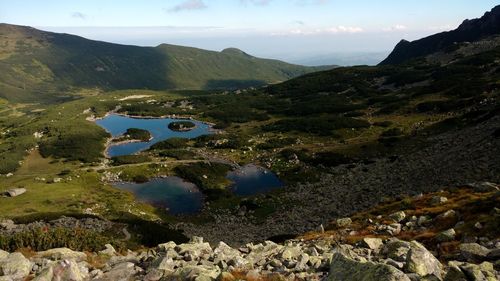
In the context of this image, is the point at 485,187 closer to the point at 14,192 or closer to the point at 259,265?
the point at 259,265

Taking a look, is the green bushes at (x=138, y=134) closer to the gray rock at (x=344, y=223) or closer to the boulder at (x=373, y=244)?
the gray rock at (x=344, y=223)

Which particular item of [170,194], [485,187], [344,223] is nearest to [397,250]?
[344,223]

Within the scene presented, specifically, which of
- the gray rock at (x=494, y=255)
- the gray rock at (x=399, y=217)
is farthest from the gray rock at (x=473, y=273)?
the gray rock at (x=399, y=217)

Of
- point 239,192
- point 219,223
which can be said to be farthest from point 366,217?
point 239,192

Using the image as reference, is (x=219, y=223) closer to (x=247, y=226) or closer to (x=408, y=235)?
(x=247, y=226)

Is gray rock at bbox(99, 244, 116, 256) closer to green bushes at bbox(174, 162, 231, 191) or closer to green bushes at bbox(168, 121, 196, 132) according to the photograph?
green bushes at bbox(174, 162, 231, 191)
